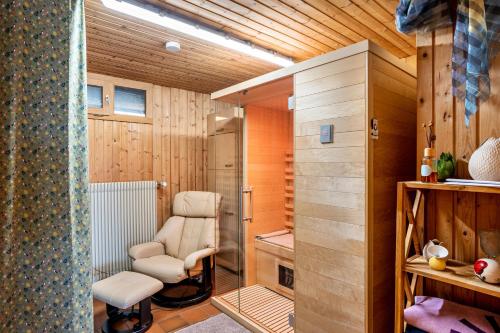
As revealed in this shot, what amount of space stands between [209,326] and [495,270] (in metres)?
2.20

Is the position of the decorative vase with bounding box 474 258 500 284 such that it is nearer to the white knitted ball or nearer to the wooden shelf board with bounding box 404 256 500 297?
the wooden shelf board with bounding box 404 256 500 297

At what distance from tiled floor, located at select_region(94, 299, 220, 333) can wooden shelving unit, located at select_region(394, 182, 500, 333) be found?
6.24 ft

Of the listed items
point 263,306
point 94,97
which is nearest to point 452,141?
point 263,306

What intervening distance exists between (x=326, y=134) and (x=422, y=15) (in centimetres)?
79

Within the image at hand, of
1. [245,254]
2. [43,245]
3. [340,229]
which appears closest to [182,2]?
[43,245]

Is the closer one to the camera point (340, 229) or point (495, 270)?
point (495, 270)

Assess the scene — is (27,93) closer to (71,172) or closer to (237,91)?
(71,172)

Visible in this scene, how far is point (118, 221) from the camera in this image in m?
3.35

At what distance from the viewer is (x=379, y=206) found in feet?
5.72

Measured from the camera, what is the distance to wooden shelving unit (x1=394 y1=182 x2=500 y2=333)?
1265mm

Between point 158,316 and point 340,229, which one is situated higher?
point 340,229

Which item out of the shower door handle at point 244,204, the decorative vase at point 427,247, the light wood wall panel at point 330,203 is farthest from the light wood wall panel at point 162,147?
the decorative vase at point 427,247

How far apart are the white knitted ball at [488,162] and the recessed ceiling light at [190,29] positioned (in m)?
1.99

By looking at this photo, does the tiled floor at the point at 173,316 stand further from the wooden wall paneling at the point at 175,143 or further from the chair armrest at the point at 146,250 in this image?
the wooden wall paneling at the point at 175,143
